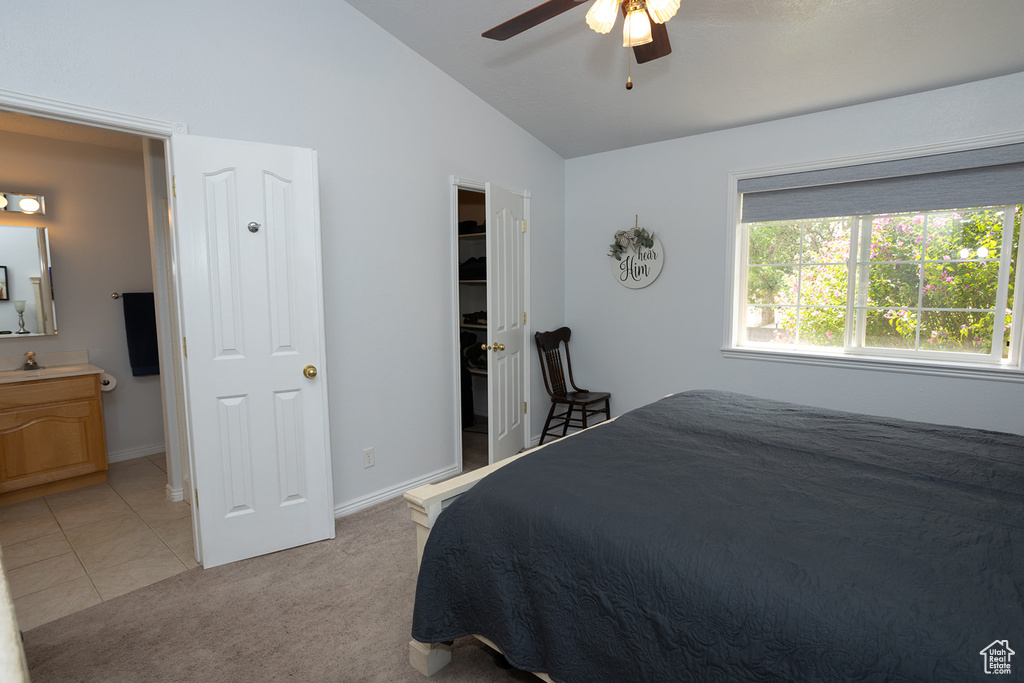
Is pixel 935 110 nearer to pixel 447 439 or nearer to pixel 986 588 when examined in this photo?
pixel 986 588

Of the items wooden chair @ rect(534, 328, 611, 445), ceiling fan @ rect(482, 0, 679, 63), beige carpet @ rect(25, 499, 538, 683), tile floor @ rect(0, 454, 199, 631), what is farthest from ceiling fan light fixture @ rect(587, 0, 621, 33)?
tile floor @ rect(0, 454, 199, 631)

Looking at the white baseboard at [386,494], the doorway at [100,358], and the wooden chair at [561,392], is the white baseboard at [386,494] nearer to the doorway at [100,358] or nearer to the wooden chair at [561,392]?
the doorway at [100,358]

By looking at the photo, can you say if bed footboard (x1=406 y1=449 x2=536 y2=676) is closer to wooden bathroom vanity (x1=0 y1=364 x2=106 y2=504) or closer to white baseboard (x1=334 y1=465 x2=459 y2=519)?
white baseboard (x1=334 y1=465 x2=459 y2=519)

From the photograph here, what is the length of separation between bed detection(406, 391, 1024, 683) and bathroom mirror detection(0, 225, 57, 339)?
3478mm

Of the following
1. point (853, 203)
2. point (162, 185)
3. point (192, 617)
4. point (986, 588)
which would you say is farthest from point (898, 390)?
point (162, 185)

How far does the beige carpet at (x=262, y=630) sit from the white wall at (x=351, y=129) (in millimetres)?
684

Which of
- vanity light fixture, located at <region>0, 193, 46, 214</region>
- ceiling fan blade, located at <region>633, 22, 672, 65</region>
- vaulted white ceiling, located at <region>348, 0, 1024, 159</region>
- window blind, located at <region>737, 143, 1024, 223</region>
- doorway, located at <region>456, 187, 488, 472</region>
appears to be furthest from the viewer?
doorway, located at <region>456, 187, 488, 472</region>

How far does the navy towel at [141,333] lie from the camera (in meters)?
3.96

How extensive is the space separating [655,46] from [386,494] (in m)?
2.74

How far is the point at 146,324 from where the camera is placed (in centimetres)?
401

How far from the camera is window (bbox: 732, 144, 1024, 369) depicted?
2.92 m

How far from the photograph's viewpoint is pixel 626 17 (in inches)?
71.3

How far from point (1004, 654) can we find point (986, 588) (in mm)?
173

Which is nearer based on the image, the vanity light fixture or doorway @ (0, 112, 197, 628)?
doorway @ (0, 112, 197, 628)
